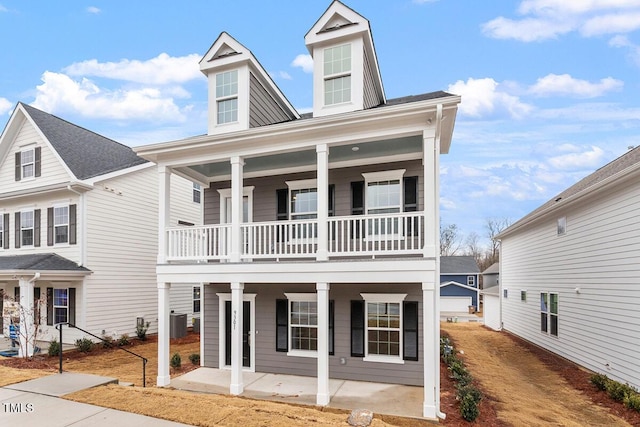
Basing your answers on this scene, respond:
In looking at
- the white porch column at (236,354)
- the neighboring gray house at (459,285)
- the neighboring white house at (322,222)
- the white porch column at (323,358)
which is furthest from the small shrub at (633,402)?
the neighboring gray house at (459,285)

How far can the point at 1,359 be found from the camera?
11266 millimetres

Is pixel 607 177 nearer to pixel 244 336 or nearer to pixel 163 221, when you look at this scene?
pixel 244 336

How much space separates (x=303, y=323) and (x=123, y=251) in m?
9.37

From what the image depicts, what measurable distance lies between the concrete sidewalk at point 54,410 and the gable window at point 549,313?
13203mm

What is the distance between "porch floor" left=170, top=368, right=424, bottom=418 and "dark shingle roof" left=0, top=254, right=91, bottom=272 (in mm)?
6584

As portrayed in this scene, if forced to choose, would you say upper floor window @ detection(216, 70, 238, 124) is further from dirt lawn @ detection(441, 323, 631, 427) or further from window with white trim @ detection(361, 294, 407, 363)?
dirt lawn @ detection(441, 323, 631, 427)

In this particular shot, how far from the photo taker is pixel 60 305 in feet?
44.8

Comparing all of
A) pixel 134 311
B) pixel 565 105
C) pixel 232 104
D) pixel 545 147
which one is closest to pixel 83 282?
pixel 134 311

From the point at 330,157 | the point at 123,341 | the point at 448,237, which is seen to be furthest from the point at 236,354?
the point at 448,237

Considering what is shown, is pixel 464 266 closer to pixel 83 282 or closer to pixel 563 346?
pixel 563 346

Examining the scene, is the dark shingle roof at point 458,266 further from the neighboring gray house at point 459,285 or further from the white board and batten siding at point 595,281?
the white board and batten siding at point 595,281

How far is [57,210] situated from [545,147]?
354 feet

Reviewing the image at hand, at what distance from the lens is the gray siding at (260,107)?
9.72 meters

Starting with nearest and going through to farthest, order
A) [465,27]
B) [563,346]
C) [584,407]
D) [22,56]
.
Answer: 1. [584,407]
2. [563,346]
3. [465,27]
4. [22,56]
